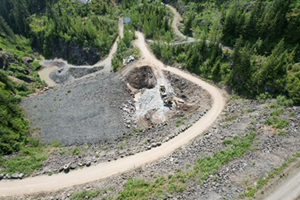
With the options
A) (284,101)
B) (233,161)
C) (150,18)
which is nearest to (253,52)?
(284,101)

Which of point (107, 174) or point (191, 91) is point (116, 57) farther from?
point (107, 174)

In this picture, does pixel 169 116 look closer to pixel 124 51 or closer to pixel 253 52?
pixel 253 52

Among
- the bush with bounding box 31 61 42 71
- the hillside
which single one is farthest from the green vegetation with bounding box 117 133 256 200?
the bush with bounding box 31 61 42 71

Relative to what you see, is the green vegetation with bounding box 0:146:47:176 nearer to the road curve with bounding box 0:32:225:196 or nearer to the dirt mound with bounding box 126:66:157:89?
the road curve with bounding box 0:32:225:196

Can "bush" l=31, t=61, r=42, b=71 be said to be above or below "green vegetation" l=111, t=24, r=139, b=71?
below

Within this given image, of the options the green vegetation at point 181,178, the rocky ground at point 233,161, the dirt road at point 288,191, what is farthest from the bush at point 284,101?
the dirt road at point 288,191

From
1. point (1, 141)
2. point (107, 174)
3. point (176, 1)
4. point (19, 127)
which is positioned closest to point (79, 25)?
point (176, 1)

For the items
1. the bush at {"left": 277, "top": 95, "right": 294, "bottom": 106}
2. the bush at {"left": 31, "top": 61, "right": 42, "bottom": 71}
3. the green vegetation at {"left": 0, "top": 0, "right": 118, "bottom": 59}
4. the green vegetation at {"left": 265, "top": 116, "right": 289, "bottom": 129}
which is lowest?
the green vegetation at {"left": 265, "top": 116, "right": 289, "bottom": 129}
